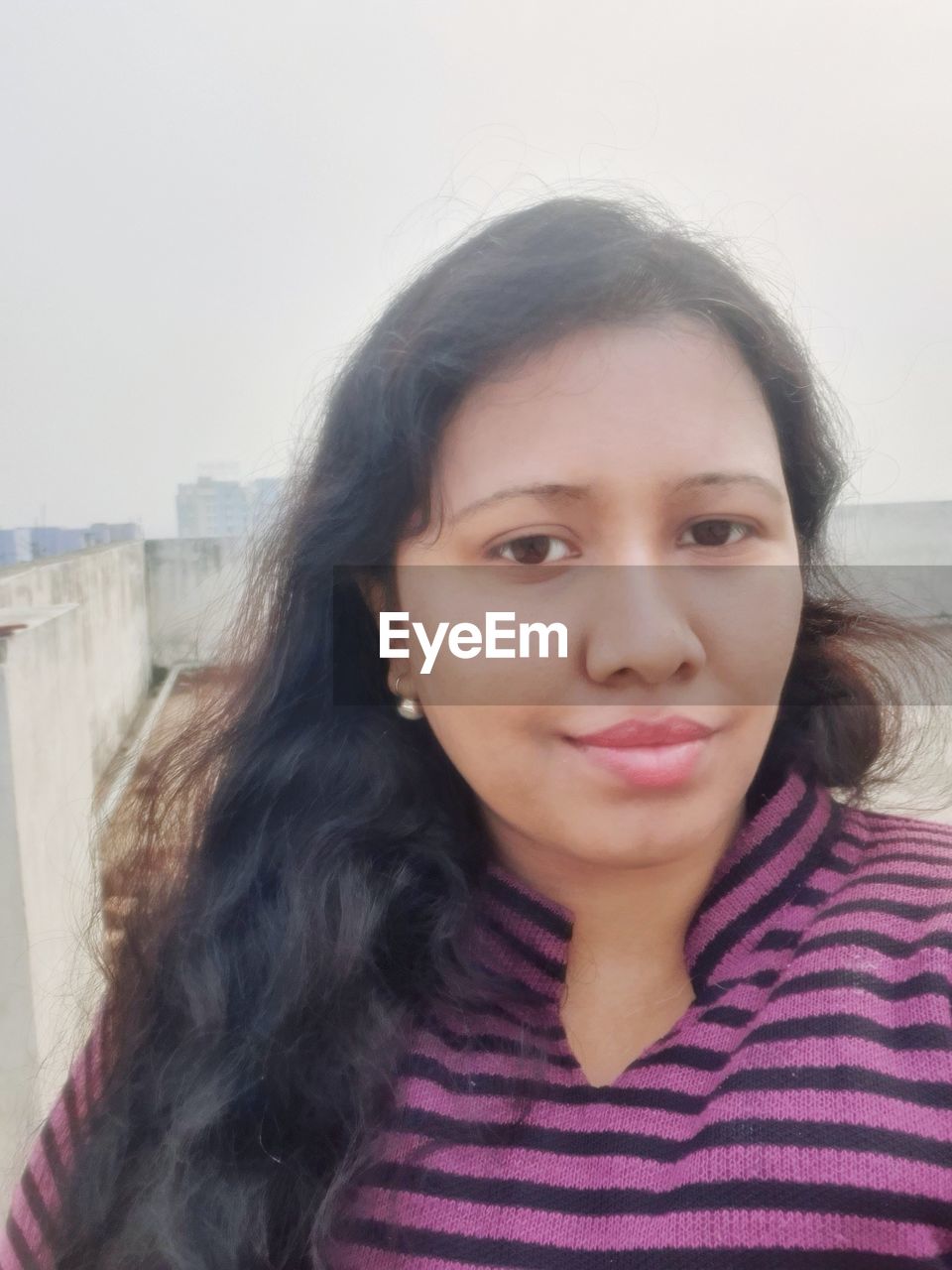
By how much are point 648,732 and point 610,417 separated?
285mm

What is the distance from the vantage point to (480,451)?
986 mm

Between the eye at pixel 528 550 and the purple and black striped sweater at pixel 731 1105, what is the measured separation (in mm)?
356

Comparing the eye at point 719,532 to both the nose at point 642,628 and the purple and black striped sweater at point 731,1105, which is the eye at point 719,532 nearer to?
the nose at point 642,628

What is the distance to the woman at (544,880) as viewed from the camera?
0.88 m

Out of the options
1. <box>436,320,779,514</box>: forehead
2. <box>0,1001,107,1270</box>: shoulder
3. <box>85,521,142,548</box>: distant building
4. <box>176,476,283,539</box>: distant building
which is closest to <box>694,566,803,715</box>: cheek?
<box>436,320,779,514</box>: forehead

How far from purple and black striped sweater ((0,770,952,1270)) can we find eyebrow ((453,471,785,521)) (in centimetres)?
35

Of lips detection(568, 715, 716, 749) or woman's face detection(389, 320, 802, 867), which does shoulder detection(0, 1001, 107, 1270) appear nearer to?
woman's face detection(389, 320, 802, 867)

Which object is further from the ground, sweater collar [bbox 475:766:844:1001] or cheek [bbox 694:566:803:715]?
cheek [bbox 694:566:803:715]

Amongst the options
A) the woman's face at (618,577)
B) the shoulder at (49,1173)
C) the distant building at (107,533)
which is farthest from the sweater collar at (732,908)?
the distant building at (107,533)

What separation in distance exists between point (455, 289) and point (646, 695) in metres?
0.46

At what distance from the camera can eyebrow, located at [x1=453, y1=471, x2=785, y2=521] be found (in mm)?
926

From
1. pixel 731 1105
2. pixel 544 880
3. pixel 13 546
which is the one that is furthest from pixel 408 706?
pixel 13 546

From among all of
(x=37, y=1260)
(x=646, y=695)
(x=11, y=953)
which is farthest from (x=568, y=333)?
(x=11, y=953)

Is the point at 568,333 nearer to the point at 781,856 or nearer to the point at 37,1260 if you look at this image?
the point at 781,856
